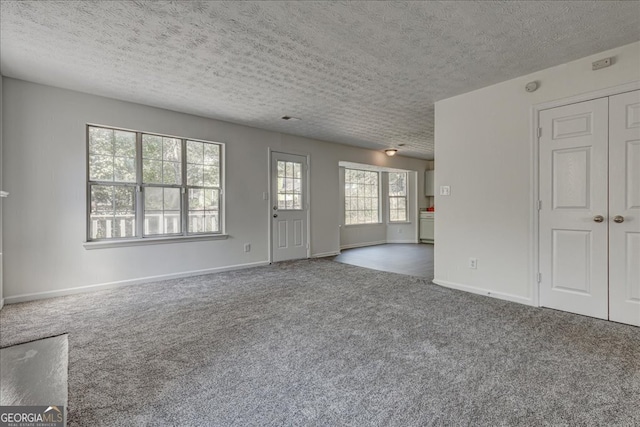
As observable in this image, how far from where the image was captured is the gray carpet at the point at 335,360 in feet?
4.96

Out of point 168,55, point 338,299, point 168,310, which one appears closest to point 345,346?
point 338,299

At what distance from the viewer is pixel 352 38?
2479 millimetres

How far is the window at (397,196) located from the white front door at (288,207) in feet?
11.7

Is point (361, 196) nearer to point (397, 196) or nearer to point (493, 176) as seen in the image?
point (397, 196)

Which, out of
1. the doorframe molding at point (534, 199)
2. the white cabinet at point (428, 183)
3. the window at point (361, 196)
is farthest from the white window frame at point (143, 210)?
the white cabinet at point (428, 183)

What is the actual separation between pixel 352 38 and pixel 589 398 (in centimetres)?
284

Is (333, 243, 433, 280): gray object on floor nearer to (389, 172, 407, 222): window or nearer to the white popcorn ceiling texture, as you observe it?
(389, 172, 407, 222): window

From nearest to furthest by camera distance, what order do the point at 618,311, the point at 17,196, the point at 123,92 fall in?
the point at 618,311 → the point at 17,196 → the point at 123,92

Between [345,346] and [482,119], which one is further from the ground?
[482,119]

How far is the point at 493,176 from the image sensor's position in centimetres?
345

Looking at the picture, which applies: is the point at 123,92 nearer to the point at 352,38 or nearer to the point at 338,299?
the point at 352,38

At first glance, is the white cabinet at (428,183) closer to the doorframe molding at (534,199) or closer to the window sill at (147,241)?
the doorframe molding at (534,199)

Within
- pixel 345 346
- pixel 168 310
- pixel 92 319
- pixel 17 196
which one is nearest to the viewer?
pixel 345 346

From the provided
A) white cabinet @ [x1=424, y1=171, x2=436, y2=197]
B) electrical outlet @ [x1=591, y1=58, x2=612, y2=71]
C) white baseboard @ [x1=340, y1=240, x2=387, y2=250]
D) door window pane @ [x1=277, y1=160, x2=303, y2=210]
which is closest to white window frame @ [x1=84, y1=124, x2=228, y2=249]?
door window pane @ [x1=277, y1=160, x2=303, y2=210]
